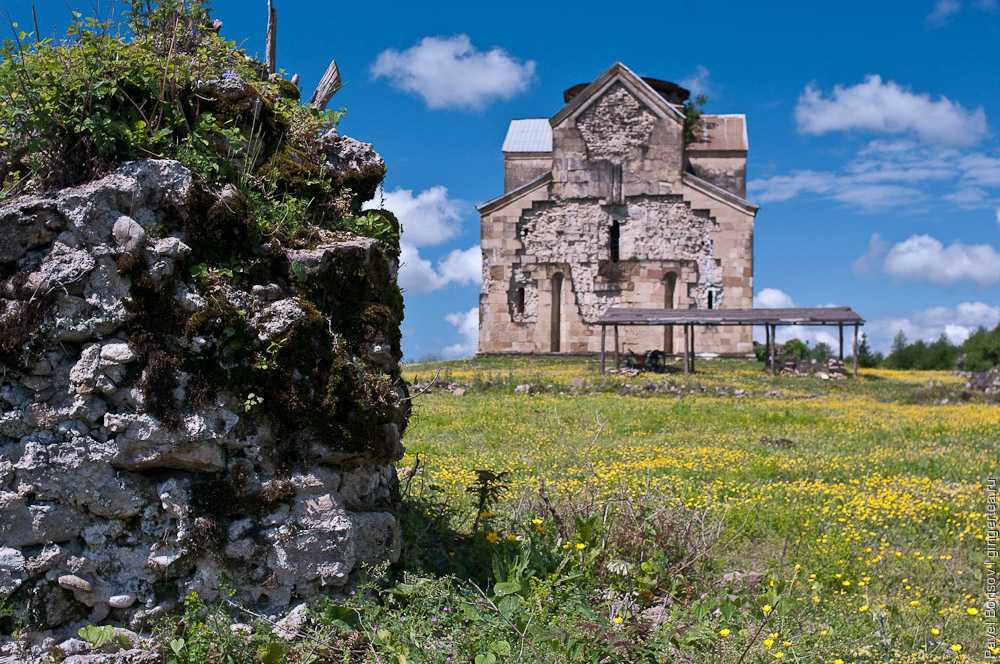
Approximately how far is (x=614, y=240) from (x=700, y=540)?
23.2 meters

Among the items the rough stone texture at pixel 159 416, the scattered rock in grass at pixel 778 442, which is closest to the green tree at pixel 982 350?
the scattered rock in grass at pixel 778 442

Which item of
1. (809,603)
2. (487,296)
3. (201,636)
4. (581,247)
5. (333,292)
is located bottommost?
(809,603)

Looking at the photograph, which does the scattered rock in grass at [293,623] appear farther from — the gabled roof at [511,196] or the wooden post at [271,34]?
the gabled roof at [511,196]

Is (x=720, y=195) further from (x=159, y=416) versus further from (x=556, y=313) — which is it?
A: (x=159, y=416)

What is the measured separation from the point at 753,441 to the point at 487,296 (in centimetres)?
1844

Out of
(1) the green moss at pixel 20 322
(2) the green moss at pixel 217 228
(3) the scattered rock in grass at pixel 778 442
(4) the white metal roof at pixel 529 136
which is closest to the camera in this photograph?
(1) the green moss at pixel 20 322

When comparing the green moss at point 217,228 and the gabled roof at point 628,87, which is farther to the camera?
the gabled roof at point 628,87

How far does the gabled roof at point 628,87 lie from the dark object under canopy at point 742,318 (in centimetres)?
800

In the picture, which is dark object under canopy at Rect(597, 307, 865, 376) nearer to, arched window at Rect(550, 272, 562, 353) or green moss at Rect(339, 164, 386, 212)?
arched window at Rect(550, 272, 562, 353)

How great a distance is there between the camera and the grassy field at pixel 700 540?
11.8 ft

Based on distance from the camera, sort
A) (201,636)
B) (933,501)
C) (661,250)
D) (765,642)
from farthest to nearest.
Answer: (661,250) < (933,501) < (765,642) < (201,636)

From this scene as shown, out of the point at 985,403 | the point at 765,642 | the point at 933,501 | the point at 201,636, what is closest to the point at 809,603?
the point at 765,642

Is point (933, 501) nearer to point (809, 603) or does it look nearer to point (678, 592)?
point (809, 603)

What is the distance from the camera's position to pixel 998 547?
17.6 ft
